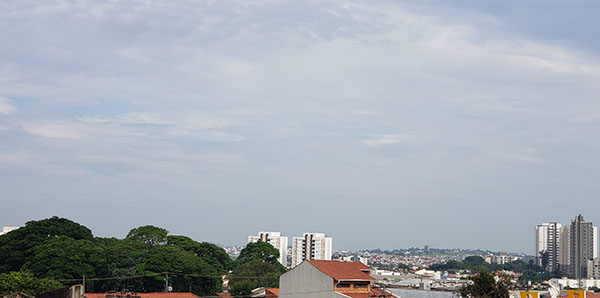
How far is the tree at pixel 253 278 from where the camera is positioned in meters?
70.6

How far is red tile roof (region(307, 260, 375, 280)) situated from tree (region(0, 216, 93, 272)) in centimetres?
2724

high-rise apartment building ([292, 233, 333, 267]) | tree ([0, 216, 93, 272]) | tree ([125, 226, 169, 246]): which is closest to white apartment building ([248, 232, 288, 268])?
high-rise apartment building ([292, 233, 333, 267])

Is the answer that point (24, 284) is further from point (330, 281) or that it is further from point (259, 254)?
point (259, 254)

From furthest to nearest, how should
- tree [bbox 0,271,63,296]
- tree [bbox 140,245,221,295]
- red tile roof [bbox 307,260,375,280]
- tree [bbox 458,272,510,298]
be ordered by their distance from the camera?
tree [bbox 140,245,221,295]
tree [bbox 0,271,63,296]
red tile roof [bbox 307,260,375,280]
tree [bbox 458,272,510,298]

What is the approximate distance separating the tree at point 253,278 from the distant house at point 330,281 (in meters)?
22.6

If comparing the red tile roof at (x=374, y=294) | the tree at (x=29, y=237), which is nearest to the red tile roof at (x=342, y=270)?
the red tile roof at (x=374, y=294)

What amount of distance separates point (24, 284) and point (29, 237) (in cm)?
1577

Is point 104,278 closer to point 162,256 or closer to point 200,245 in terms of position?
point 162,256

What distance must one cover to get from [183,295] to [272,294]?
7007mm

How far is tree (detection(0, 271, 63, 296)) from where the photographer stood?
45.6 meters

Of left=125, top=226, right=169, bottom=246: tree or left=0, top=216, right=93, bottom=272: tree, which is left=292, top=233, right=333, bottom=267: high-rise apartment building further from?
left=0, top=216, right=93, bottom=272: tree

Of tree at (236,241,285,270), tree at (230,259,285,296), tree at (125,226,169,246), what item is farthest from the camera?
tree at (236,241,285,270)

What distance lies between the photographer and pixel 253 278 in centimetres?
7562

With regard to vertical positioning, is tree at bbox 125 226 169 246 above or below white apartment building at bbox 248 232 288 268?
above
